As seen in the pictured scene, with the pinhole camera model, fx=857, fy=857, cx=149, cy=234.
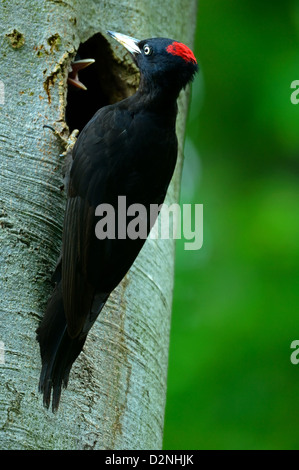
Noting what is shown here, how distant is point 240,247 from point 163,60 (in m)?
1.95

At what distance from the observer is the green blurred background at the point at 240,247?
194 inches

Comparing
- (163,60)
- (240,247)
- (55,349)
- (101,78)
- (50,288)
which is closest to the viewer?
(55,349)

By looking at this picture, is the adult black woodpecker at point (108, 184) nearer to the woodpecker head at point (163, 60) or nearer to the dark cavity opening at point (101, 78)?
the woodpecker head at point (163, 60)

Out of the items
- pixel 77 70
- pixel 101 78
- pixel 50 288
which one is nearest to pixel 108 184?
pixel 50 288

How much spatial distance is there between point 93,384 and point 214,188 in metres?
2.89

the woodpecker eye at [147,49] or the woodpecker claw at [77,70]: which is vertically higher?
the woodpecker claw at [77,70]

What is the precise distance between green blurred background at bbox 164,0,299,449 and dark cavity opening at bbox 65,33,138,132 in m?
1.36

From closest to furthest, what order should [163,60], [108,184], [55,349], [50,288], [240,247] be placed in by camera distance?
[55,349] < [50,288] < [108,184] < [163,60] < [240,247]

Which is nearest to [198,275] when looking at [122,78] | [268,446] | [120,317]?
[268,446]

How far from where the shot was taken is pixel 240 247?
213 inches

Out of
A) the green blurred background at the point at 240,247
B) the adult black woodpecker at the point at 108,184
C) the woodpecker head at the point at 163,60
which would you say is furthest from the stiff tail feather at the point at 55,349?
the green blurred background at the point at 240,247

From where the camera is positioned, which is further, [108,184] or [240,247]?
[240,247]

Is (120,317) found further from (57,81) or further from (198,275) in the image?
(198,275)

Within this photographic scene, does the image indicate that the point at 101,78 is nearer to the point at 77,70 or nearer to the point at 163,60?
the point at 77,70
